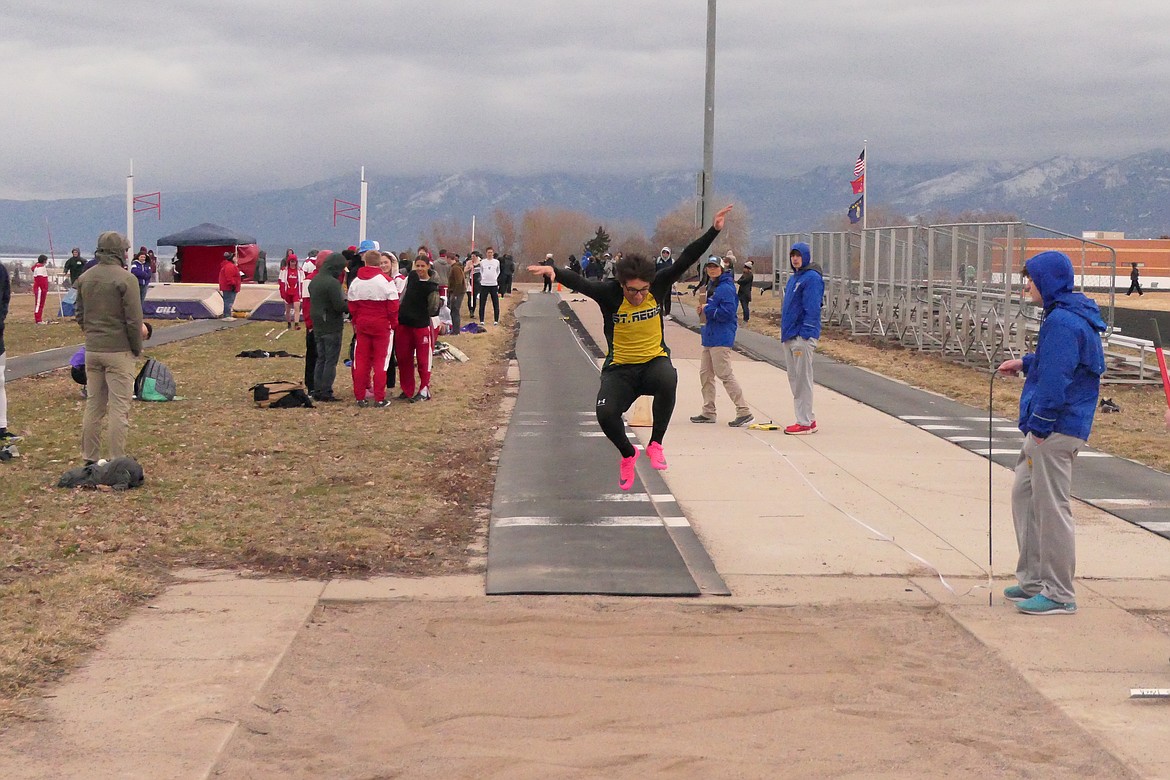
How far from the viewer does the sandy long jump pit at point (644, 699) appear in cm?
485

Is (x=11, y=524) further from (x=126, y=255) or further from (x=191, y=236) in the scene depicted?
(x=191, y=236)

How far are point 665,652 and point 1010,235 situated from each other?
17.7 m

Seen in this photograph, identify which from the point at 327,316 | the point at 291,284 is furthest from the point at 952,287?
the point at 291,284

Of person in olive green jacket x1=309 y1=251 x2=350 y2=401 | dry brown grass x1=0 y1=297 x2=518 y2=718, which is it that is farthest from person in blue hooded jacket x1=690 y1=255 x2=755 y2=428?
person in olive green jacket x1=309 y1=251 x2=350 y2=401

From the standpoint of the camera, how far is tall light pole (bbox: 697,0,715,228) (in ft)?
90.0

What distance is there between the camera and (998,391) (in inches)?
769

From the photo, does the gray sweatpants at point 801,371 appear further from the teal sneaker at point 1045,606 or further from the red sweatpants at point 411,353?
the teal sneaker at point 1045,606

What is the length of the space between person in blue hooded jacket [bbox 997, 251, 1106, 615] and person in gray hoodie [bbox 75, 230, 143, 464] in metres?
6.93

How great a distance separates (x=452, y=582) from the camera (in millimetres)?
7559

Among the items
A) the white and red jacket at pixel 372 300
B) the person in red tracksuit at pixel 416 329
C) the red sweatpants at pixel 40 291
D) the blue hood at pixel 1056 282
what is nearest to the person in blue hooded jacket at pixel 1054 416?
the blue hood at pixel 1056 282

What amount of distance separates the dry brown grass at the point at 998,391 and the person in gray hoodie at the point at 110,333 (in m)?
9.66

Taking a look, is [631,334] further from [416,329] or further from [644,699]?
[416,329]

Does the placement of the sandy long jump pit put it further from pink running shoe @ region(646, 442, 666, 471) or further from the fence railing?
the fence railing

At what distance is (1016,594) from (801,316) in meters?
6.52
